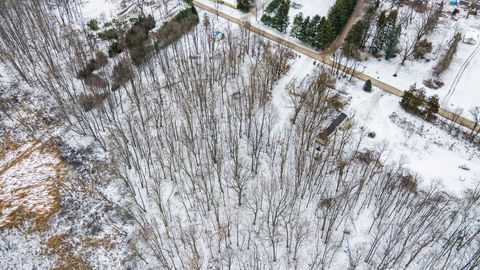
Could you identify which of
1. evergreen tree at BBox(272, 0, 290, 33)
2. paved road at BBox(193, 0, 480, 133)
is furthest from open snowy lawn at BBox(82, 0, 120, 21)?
evergreen tree at BBox(272, 0, 290, 33)

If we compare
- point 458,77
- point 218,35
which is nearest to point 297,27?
point 218,35

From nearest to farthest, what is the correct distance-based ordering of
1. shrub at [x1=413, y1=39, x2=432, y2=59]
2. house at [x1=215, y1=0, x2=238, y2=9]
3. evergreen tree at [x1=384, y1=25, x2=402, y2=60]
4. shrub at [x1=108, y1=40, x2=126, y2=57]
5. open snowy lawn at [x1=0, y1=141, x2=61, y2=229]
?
open snowy lawn at [x1=0, y1=141, x2=61, y2=229] < evergreen tree at [x1=384, y1=25, x2=402, y2=60] < shrub at [x1=413, y1=39, x2=432, y2=59] < shrub at [x1=108, y1=40, x2=126, y2=57] < house at [x1=215, y1=0, x2=238, y2=9]

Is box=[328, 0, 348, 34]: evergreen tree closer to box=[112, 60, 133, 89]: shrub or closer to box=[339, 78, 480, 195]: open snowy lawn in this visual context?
box=[339, 78, 480, 195]: open snowy lawn

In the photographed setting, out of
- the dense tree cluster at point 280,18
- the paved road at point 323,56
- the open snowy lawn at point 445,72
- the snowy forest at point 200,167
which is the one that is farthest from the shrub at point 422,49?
the dense tree cluster at point 280,18

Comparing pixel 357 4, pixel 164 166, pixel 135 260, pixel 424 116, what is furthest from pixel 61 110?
pixel 357 4

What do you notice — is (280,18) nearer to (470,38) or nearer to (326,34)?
(326,34)

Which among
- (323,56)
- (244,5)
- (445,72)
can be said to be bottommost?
(323,56)
